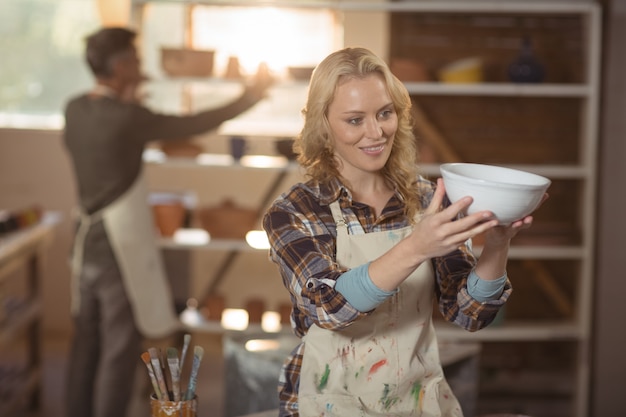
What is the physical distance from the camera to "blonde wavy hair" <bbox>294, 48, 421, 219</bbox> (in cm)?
173

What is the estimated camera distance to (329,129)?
179 centimetres

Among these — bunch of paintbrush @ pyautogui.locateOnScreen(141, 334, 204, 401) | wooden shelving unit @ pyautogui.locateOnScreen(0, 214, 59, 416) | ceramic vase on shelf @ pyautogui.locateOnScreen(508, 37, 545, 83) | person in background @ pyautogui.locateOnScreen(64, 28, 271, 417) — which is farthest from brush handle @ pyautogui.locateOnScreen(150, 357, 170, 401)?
ceramic vase on shelf @ pyautogui.locateOnScreen(508, 37, 545, 83)

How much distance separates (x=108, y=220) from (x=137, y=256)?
0.71ft

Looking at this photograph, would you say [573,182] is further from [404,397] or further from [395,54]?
[404,397]

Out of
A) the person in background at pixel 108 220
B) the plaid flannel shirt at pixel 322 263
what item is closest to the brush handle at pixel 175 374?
the plaid flannel shirt at pixel 322 263

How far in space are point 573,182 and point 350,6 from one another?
1.44 m

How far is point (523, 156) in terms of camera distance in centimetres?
460

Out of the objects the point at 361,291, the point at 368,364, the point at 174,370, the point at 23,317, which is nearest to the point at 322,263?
the point at 361,291

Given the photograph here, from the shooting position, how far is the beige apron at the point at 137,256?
3627 millimetres

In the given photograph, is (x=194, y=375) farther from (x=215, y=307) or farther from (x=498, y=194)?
(x=215, y=307)

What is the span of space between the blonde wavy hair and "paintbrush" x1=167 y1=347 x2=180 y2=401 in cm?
44

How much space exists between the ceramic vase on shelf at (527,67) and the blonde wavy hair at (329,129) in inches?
102

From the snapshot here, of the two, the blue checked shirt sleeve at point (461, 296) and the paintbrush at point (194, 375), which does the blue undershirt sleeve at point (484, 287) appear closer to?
the blue checked shirt sleeve at point (461, 296)

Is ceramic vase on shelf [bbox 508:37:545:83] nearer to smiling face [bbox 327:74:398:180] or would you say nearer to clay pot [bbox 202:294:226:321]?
clay pot [bbox 202:294:226:321]
